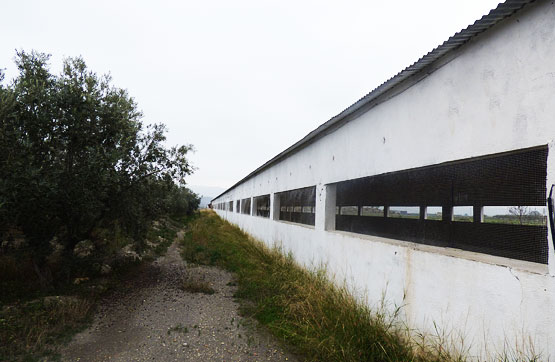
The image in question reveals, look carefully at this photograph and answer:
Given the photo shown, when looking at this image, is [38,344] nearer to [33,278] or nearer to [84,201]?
[84,201]

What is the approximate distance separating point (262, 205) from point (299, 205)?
17.7 feet

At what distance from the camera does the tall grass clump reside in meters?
3.38

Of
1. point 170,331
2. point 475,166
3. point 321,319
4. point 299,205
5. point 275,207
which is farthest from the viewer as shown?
point 275,207

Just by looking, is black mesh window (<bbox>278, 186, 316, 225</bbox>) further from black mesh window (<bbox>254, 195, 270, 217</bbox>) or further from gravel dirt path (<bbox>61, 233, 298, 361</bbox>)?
gravel dirt path (<bbox>61, 233, 298, 361</bbox>)

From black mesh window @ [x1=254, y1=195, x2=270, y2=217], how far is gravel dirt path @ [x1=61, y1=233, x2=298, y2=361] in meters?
6.15

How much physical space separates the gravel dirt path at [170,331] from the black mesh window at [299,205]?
2.81 meters

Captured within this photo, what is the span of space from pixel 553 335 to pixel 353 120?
3828 mm

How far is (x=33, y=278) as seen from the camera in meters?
6.08

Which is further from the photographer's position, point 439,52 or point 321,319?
point 321,319

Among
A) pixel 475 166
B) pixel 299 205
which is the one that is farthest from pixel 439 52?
pixel 299 205

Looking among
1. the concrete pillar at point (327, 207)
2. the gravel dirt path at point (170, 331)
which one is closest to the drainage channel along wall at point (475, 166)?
the concrete pillar at point (327, 207)

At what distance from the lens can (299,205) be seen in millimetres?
8758

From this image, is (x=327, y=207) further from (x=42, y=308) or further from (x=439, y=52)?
(x=42, y=308)

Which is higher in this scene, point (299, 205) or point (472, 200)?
point (472, 200)
